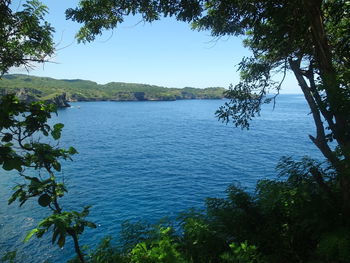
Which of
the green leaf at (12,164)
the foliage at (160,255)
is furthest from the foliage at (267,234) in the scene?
the green leaf at (12,164)

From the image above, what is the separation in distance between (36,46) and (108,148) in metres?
46.3

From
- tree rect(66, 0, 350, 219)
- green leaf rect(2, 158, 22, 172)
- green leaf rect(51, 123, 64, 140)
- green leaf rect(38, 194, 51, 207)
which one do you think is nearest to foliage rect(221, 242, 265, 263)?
tree rect(66, 0, 350, 219)

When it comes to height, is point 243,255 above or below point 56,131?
below

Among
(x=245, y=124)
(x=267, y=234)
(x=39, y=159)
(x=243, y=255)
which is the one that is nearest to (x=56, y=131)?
(x=39, y=159)

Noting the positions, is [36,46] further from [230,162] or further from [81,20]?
[230,162]

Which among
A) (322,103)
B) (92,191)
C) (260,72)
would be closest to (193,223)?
(322,103)

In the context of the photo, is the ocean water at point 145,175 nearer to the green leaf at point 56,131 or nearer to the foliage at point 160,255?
the foliage at point 160,255

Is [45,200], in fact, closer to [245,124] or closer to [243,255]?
[243,255]

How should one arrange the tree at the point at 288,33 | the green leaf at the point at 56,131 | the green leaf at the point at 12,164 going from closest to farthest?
the green leaf at the point at 12,164, the green leaf at the point at 56,131, the tree at the point at 288,33

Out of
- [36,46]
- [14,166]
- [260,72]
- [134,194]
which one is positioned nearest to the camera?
Result: [14,166]

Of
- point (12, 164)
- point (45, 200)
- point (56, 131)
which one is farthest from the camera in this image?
point (56, 131)

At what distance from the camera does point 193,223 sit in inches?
332

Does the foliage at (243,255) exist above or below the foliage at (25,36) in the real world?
below

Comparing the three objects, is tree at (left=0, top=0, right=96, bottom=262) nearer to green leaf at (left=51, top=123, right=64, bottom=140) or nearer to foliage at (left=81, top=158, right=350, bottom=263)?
green leaf at (left=51, top=123, right=64, bottom=140)
